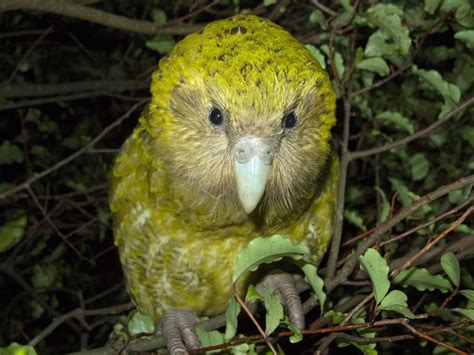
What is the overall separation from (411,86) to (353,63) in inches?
26.1

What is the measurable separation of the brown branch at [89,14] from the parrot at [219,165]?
438 mm

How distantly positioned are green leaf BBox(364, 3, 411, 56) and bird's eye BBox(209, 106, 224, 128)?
58 cm

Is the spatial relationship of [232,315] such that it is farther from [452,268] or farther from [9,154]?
[9,154]

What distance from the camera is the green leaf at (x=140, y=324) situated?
1994 millimetres

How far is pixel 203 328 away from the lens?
1711 mm

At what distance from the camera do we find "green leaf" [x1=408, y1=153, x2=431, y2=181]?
2.35 metres

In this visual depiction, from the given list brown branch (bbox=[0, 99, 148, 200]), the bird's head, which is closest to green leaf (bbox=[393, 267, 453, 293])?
the bird's head

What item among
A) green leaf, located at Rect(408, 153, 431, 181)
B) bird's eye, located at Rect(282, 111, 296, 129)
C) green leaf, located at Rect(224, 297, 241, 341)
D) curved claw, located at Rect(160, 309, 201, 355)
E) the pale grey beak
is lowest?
curved claw, located at Rect(160, 309, 201, 355)

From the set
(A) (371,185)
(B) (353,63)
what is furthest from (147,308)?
(A) (371,185)

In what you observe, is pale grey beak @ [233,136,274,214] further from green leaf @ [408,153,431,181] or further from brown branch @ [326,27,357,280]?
green leaf @ [408,153,431,181]

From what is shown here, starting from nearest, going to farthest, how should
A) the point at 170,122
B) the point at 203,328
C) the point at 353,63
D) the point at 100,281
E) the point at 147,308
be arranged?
1. the point at 170,122
2. the point at 203,328
3. the point at 353,63
4. the point at 147,308
5. the point at 100,281

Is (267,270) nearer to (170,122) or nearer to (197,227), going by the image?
(197,227)

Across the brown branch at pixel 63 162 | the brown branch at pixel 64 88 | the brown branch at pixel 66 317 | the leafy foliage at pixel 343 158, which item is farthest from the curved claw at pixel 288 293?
the brown branch at pixel 64 88

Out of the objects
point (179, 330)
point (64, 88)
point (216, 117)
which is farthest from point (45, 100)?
point (216, 117)
